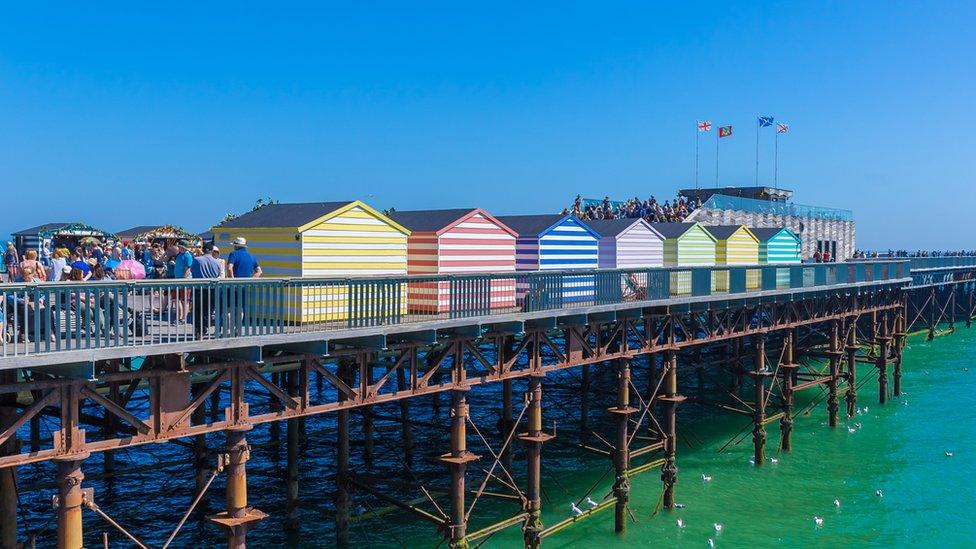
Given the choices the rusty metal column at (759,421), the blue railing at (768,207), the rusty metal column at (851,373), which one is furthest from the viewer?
the blue railing at (768,207)

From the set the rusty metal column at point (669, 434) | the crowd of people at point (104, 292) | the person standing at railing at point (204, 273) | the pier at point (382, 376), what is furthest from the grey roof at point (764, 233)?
the person standing at railing at point (204, 273)

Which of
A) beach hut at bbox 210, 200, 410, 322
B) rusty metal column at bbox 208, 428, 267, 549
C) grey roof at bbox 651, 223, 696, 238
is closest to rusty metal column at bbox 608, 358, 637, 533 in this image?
beach hut at bbox 210, 200, 410, 322

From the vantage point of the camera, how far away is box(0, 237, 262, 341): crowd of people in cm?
1061

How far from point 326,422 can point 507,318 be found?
17069 millimetres

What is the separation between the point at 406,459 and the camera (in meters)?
26.3

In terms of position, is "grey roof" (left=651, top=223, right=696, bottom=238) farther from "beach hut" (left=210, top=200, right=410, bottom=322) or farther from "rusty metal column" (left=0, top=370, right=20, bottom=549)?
"rusty metal column" (left=0, top=370, right=20, bottom=549)

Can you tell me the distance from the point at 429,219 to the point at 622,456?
7236 mm

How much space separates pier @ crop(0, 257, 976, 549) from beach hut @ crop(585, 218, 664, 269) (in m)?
2.52

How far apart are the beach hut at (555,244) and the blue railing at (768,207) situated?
2665cm

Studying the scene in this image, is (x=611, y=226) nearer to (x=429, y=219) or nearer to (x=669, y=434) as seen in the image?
(x=669, y=434)

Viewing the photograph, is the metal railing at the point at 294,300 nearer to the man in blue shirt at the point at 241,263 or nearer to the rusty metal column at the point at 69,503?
the man in blue shirt at the point at 241,263

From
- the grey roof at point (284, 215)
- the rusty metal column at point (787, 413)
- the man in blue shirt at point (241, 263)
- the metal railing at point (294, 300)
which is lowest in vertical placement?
the rusty metal column at point (787, 413)

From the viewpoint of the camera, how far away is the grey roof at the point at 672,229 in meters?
30.4

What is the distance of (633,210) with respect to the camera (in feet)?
135
